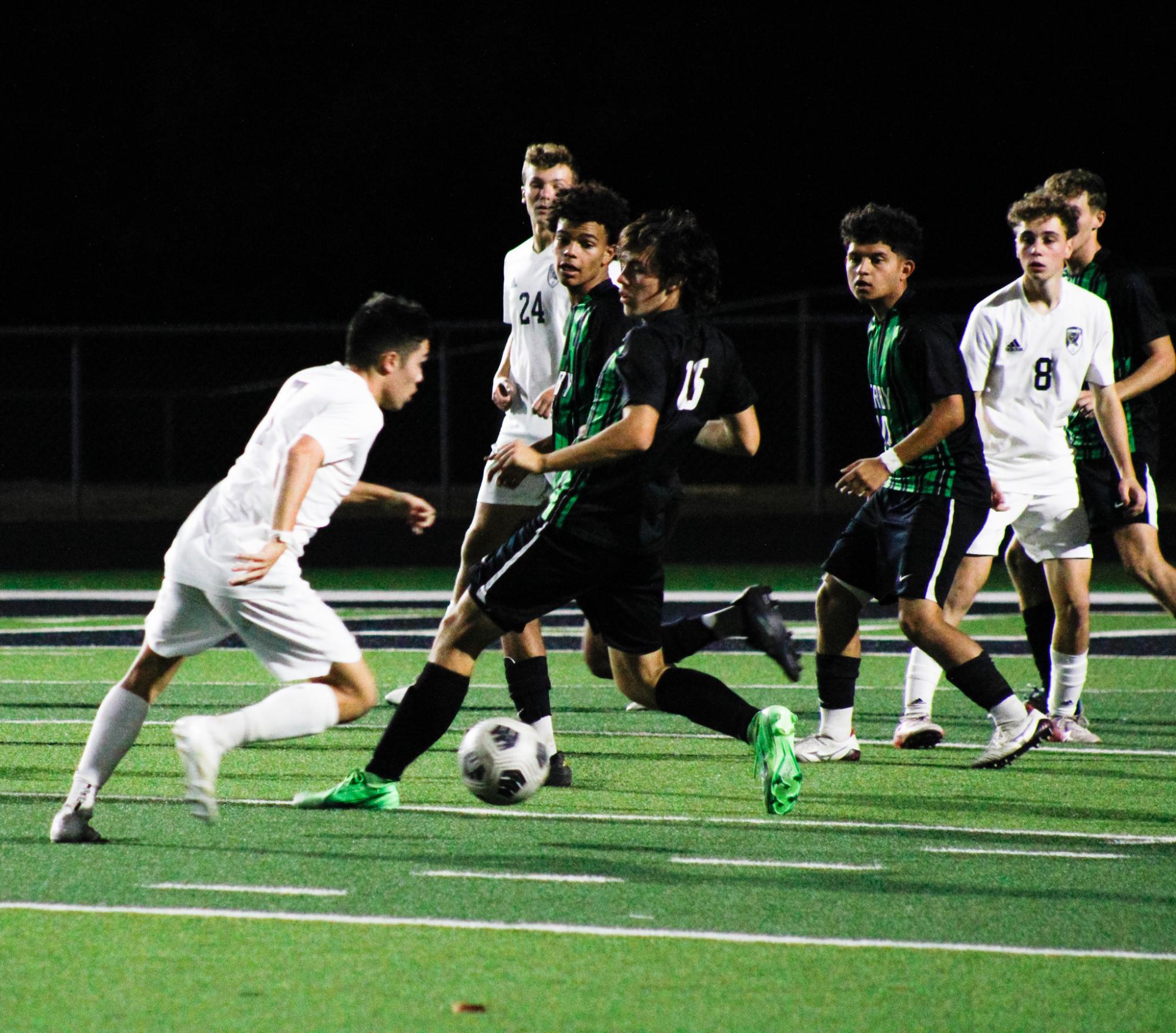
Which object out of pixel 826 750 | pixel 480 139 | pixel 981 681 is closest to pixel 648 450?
pixel 981 681

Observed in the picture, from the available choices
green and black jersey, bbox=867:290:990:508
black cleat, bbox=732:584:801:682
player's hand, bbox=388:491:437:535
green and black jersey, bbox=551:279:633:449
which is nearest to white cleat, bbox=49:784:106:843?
player's hand, bbox=388:491:437:535

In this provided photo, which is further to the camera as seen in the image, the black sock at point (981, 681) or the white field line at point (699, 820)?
the black sock at point (981, 681)

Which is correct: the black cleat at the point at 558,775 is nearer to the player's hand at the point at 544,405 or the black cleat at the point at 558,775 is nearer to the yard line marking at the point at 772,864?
the player's hand at the point at 544,405

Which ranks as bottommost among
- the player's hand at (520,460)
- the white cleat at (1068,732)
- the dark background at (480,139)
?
the white cleat at (1068,732)

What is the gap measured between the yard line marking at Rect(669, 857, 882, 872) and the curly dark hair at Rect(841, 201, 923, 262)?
8.21 ft

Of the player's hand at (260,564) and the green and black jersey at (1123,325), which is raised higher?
the green and black jersey at (1123,325)

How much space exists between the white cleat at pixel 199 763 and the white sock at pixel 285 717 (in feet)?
0.32

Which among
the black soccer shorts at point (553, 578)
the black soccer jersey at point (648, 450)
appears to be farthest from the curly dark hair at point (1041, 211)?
the black soccer shorts at point (553, 578)

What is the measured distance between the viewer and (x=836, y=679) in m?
7.77

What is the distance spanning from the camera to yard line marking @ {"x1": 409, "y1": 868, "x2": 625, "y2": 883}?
552 cm

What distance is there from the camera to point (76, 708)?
931 centimetres

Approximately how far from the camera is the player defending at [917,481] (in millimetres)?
7289

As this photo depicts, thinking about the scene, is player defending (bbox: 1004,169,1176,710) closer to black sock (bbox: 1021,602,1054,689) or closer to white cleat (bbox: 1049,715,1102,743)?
black sock (bbox: 1021,602,1054,689)

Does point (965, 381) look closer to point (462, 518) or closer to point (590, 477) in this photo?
point (590, 477)
